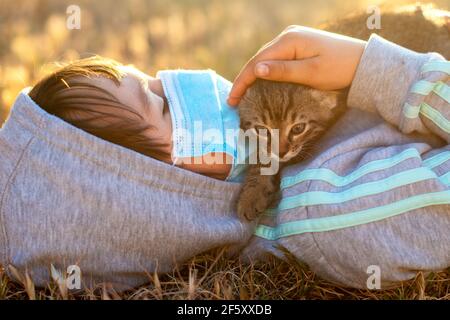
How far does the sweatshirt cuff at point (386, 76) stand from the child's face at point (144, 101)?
0.65m

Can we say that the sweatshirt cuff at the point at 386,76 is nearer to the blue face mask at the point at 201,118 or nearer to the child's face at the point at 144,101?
the blue face mask at the point at 201,118

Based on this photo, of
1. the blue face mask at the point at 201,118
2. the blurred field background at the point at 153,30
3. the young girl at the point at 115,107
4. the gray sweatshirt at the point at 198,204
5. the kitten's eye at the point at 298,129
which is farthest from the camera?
the blurred field background at the point at 153,30

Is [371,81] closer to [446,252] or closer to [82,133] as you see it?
[446,252]

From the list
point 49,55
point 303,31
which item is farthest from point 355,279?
point 49,55

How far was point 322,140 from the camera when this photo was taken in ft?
7.13

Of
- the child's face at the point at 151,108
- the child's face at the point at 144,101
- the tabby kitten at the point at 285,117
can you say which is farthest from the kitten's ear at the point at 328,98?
the child's face at the point at 144,101

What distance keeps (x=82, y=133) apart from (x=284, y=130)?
0.78m

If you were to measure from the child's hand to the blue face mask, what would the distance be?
200mm

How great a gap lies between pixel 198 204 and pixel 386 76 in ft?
2.46

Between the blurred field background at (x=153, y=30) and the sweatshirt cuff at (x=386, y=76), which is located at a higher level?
the blurred field background at (x=153, y=30)

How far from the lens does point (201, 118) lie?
6.77ft

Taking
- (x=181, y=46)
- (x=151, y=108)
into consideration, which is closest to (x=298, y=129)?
(x=151, y=108)

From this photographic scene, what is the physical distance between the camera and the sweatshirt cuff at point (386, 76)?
195cm

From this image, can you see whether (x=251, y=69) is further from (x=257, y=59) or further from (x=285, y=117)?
(x=285, y=117)
